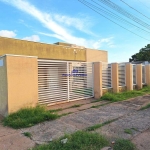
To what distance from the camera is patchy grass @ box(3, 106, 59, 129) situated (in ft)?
16.0

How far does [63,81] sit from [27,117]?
9.68ft

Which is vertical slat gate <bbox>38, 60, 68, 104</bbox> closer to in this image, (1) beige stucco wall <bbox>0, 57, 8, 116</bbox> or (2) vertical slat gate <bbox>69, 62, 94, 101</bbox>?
(2) vertical slat gate <bbox>69, 62, 94, 101</bbox>

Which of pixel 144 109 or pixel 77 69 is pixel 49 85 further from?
pixel 144 109

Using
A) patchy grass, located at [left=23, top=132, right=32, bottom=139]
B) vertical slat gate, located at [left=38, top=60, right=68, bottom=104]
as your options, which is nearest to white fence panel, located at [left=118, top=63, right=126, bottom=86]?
vertical slat gate, located at [left=38, top=60, right=68, bottom=104]

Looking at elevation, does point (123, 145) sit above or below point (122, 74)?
below

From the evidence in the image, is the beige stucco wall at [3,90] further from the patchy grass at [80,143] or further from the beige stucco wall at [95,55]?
the beige stucco wall at [95,55]

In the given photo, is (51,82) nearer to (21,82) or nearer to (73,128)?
(21,82)

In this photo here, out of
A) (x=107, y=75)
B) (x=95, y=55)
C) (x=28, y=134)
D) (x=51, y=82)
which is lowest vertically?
(x=28, y=134)

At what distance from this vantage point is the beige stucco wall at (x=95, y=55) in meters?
20.3

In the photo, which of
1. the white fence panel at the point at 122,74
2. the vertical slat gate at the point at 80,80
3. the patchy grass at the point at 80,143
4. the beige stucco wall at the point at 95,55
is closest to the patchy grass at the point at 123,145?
the patchy grass at the point at 80,143

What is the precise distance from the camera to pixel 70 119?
5418mm

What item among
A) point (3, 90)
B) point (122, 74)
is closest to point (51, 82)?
point (3, 90)

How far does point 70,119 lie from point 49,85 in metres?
2.37

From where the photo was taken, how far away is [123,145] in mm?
3385
